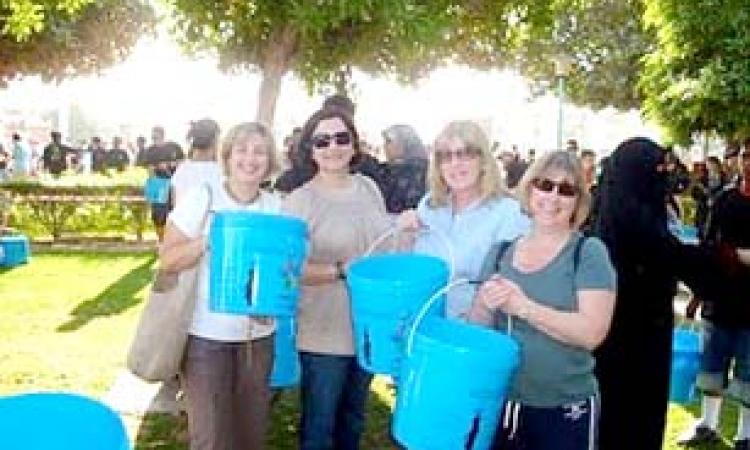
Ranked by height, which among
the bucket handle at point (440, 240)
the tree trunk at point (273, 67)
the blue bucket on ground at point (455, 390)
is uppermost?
the tree trunk at point (273, 67)

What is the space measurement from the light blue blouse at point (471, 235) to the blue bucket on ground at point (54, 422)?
55.4 inches

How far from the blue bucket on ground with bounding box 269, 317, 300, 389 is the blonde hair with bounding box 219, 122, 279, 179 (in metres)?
0.81

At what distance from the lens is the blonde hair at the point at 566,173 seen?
2930 mm

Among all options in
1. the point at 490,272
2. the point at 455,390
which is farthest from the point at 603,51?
the point at 455,390

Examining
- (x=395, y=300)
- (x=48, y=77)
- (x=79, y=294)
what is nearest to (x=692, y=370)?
(x=395, y=300)

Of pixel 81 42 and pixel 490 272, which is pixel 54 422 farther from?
pixel 81 42

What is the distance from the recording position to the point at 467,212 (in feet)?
11.1

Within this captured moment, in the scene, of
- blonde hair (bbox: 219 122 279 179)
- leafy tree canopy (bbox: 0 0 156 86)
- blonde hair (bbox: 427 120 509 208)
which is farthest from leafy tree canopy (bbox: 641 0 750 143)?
blonde hair (bbox: 219 122 279 179)

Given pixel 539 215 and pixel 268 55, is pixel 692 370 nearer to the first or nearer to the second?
pixel 539 215

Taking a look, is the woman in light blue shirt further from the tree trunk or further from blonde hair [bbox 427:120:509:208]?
the tree trunk

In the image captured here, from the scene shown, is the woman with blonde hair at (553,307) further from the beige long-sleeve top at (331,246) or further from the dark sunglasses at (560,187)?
the beige long-sleeve top at (331,246)

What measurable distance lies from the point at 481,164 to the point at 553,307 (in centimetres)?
68

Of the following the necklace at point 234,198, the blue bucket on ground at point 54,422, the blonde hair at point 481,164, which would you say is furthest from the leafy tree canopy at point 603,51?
the blue bucket on ground at point 54,422

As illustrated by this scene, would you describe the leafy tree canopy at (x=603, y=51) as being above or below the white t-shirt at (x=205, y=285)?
above
